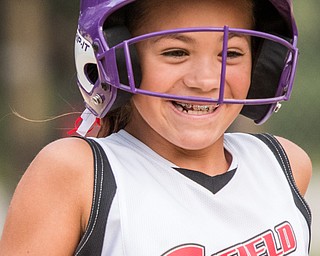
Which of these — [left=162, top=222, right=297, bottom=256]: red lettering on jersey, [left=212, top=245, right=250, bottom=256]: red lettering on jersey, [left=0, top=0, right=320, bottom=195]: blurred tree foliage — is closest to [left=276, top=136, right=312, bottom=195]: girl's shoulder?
[left=162, top=222, right=297, bottom=256]: red lettering on jersey

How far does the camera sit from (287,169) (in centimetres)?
278

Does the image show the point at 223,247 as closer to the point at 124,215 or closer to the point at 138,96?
the point at 124,215

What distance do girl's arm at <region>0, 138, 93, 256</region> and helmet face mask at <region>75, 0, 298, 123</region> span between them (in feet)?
0.76

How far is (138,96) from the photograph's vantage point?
2471 millimetres

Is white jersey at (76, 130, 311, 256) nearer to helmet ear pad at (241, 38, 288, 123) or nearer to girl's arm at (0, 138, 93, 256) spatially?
girl's arm at (0, 138, 93, 256)

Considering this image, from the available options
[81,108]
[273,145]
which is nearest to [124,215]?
[273,145]

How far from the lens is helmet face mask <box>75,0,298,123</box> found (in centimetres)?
235

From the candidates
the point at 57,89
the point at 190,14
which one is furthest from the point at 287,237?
the point at 57,89

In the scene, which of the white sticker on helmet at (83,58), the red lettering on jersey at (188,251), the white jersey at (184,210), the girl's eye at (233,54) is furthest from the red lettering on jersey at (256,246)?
the white sticker on helmet at (83,58)

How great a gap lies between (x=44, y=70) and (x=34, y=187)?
560cm

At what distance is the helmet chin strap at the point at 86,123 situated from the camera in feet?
9.07

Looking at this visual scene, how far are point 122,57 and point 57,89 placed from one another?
16.6ft

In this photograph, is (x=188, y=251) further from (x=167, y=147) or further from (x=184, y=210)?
(x=167, y=147)

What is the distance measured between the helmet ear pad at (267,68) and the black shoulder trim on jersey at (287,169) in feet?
0.83
